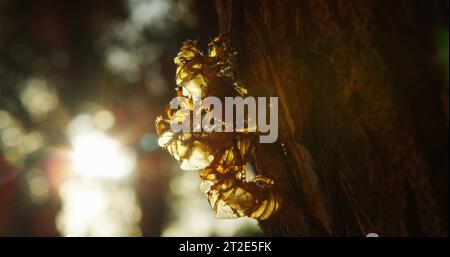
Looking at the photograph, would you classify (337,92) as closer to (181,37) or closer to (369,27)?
(369,27)

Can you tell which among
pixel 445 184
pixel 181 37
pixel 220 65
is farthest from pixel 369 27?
pixel 181 37

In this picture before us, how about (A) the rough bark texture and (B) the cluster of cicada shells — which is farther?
(B) the cluster of cicada shells

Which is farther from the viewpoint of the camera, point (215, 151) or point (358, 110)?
point (215, 151)

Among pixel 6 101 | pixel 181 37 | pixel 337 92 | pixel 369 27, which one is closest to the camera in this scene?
pixel 369 27

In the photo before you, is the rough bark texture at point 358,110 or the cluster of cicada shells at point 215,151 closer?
the rough bark texture at point 358,110
